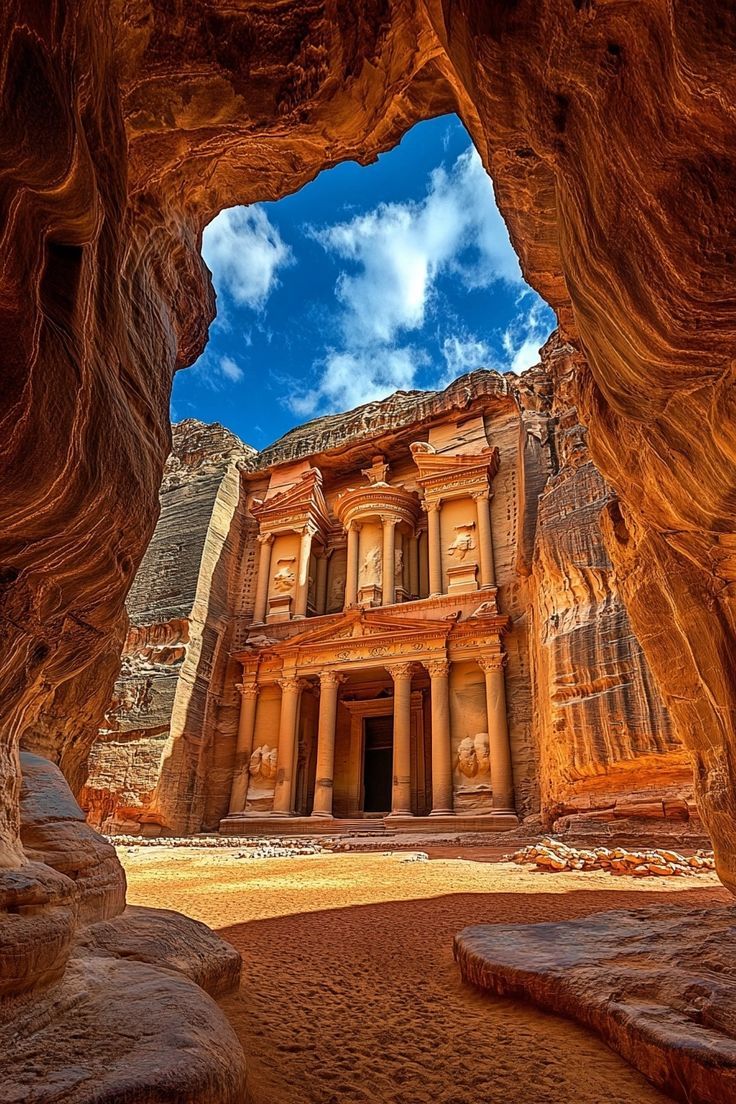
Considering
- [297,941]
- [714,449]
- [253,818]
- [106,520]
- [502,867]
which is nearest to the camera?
[714,449]

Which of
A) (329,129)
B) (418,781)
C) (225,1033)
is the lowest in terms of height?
(225,1033)

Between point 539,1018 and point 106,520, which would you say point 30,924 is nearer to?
point 106,520

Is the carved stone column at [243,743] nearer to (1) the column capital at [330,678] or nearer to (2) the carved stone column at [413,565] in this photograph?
(1) the column capital at [330,678]

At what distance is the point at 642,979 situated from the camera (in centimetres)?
284

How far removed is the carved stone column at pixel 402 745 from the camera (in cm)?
1745

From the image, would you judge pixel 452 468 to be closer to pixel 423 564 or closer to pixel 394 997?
pixel 423 564

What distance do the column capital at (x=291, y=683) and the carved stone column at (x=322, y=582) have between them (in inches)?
188

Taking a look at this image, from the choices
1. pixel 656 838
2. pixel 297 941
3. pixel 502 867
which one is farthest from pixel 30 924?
pixel 656 838

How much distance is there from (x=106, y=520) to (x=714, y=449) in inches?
129

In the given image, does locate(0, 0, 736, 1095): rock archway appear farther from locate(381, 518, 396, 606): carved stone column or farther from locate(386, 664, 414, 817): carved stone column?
locate(381, 518, 396, 606): carved stone column

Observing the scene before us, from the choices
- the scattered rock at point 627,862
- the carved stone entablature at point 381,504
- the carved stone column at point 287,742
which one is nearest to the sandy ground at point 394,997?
the scattered rock at point 627,862

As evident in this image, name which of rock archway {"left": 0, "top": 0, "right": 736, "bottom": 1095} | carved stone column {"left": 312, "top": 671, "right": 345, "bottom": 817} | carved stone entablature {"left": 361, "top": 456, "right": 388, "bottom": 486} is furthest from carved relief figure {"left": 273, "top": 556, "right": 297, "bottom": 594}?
rock archway {"left": 0, "top": 0, "right": 736, "bottom": 1095}

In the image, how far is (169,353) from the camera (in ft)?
14.5

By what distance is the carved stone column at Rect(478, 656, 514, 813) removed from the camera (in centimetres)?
1622
